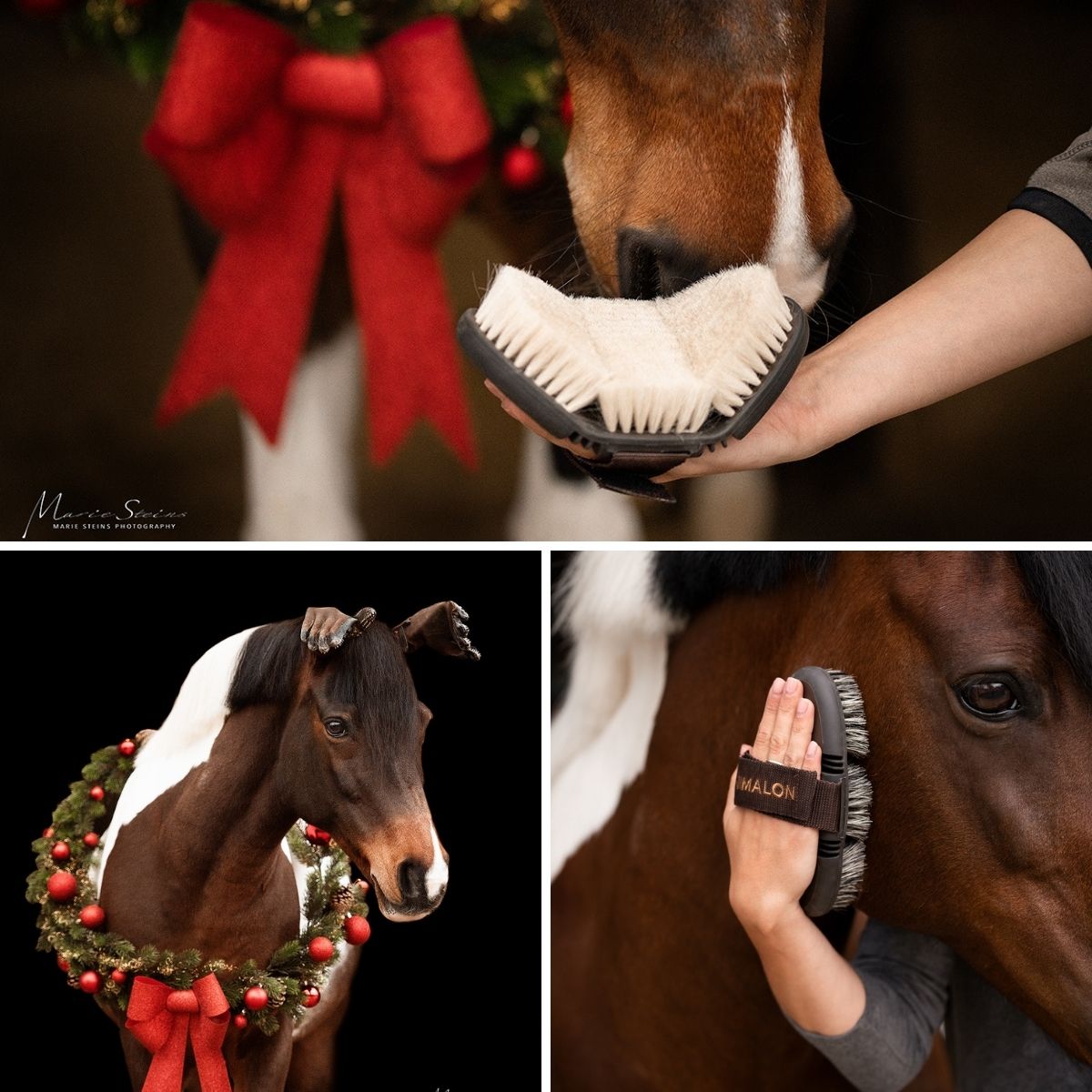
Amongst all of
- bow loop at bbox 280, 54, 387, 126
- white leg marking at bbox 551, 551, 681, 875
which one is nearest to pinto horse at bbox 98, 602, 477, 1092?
white leg marking at bbox 551, 551, 681, 875

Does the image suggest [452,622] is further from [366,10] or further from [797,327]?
[366,10]

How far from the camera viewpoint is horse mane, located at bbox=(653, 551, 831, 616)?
0.51m

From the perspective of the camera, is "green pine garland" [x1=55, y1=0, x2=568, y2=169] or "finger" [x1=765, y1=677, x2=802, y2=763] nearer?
"finger" [x1=765, y1=677, x2=802, y2=763]

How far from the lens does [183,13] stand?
73 centimetres

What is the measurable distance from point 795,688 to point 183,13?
659mm

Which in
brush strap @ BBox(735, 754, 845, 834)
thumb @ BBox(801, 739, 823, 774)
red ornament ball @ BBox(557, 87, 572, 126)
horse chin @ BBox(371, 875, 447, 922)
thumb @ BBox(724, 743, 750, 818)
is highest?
red ornament ball @ BBox(557, 87, 572, 126)

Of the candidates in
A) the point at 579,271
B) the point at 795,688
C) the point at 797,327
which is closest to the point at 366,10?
the point at 579,271

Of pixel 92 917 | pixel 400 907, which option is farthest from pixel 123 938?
pixel 400 907

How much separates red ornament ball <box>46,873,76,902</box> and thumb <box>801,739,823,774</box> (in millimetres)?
366

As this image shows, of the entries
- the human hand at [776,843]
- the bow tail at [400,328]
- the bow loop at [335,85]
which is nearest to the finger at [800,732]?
the human hand at [776,843]

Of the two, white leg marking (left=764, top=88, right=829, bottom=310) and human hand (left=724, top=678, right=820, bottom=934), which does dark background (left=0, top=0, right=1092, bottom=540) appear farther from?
human hand (left=724, top=678, right=820, bottom=934)

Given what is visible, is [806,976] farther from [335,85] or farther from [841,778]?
[335,85]

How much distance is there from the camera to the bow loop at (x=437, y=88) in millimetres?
736

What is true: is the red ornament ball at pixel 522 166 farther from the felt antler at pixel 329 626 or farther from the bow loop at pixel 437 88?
the felt antler at pixel 329 626
